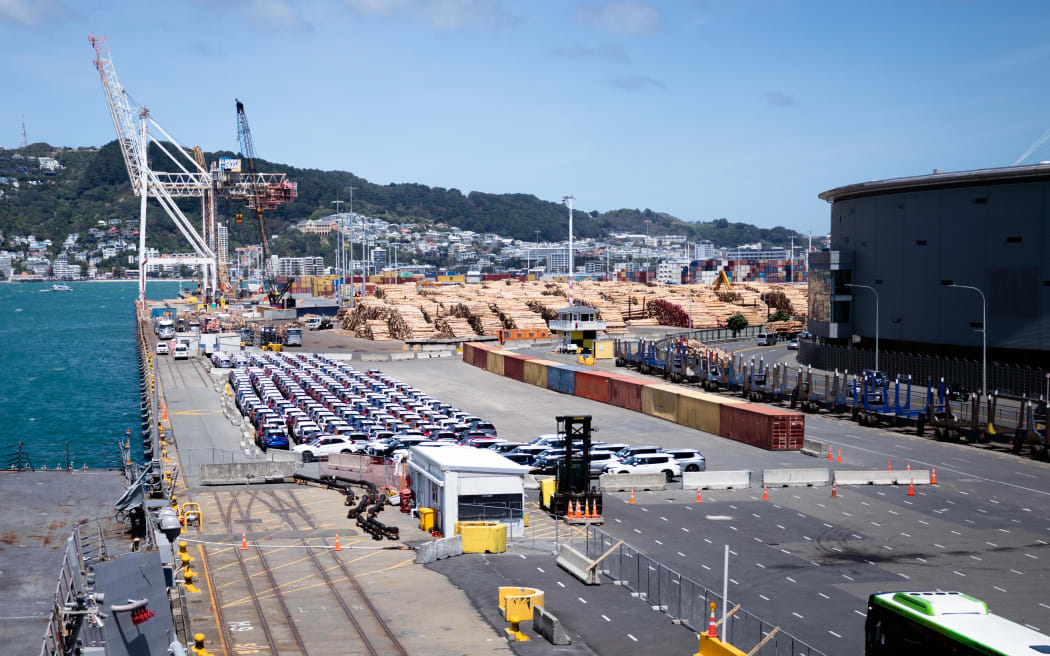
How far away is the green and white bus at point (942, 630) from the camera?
14297mm

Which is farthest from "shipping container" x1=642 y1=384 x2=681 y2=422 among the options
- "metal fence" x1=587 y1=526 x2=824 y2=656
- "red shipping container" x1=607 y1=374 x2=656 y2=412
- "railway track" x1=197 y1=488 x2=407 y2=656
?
"railway track" x1=197 y1=488 x2=407 y2=656

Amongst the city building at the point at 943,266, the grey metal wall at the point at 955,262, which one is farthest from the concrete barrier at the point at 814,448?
the grey metal wall at the point at 955,262

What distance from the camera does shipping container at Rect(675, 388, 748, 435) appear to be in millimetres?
49781

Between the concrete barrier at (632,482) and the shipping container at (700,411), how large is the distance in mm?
13125

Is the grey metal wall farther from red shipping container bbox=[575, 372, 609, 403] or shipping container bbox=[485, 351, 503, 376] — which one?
shipping container bbox=[485, 351, 503, 376]

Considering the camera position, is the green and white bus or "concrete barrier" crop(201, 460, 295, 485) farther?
"concrete barrier" crop(201, 460, 295, 485)

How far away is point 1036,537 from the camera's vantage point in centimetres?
2958

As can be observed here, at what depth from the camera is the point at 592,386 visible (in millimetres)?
62438

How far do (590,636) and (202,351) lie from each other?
7572 cm

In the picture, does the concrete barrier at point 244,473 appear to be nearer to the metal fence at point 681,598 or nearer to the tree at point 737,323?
the metal fence at point 681,598

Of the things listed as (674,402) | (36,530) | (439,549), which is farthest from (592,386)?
(36,530)

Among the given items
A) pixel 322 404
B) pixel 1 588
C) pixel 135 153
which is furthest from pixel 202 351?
pixel 135 153

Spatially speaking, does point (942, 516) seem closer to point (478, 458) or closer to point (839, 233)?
point (478, 458)

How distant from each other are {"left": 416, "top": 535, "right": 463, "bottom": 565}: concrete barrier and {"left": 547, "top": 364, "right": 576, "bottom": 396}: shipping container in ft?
123
